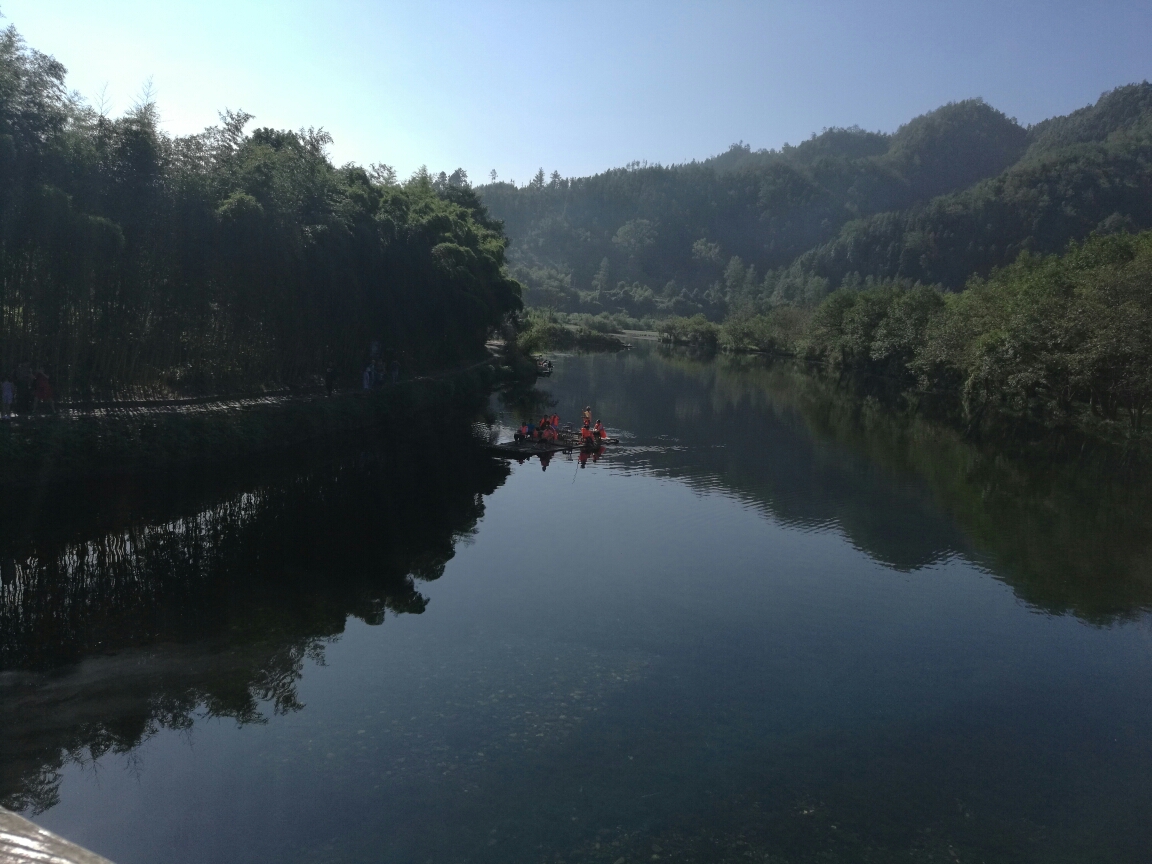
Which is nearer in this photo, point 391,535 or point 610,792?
point 610,792

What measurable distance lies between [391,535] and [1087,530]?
21766 millimetres

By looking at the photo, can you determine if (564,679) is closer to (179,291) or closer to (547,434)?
(179,291)

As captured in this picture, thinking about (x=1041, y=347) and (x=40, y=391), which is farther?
(x=1041, y=347)

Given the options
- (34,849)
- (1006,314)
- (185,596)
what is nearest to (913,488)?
(185,596)

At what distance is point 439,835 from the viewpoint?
32.3 feet

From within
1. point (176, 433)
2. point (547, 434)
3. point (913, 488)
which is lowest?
point (913, 488)

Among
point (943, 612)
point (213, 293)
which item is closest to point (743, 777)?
point (943, 612)

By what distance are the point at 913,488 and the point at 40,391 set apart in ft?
97.3

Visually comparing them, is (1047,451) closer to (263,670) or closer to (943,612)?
(943,612)

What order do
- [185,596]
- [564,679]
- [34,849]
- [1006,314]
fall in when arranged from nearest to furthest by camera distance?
[34,849], [564,679], [185,596], [1006,314]

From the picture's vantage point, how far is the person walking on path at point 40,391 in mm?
23281

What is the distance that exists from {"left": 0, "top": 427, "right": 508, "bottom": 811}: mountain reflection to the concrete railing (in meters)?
2.40

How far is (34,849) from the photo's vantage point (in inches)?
285

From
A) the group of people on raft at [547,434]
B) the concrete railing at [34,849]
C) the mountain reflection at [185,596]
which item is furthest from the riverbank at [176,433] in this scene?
the concrete railing at [34,849]
